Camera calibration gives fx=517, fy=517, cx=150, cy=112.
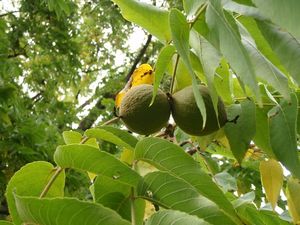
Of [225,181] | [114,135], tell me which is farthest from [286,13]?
[225,181]

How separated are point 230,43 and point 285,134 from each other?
1.23ft

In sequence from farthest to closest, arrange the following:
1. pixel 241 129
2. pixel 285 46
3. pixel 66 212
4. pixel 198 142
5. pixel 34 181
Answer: pixel 198 142
pixel 241 129
pixel 34 181
pixel 285 46
pixel 66 212

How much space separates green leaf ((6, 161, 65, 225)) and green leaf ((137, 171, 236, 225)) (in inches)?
9.1

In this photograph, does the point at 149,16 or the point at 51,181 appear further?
the point at 149,16

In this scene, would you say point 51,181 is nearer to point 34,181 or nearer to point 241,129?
point 34,181

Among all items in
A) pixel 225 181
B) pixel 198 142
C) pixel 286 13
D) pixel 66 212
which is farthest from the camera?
pixel 225 181

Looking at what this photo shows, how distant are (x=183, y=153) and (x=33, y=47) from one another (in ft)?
18.2

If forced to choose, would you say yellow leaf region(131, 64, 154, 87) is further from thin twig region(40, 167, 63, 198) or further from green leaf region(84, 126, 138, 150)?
thin twig region(40, 167, 63, 198)

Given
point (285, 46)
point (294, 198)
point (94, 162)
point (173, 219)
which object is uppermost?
point (285, 46)

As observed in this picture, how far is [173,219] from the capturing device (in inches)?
32.7

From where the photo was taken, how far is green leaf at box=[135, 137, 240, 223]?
1.04m

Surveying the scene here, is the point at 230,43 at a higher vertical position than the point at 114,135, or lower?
higher

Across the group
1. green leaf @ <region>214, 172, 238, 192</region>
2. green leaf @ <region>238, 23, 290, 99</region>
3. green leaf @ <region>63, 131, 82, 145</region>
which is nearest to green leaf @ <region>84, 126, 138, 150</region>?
green leaf @ <region>63, 131, 82, 145</region>

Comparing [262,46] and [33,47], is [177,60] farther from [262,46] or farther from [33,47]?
[33,47]
